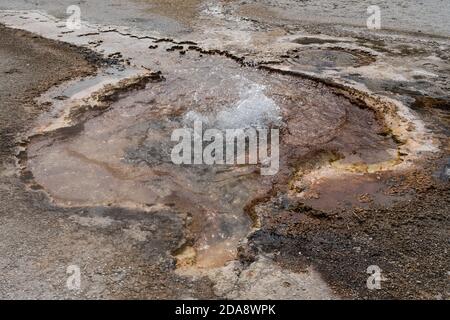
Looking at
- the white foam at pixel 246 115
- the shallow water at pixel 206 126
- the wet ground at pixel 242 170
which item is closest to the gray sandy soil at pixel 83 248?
the wet ground at pixel 242 170

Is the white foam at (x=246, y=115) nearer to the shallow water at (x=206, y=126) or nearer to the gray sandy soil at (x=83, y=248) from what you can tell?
the shallow water at (x=206, y=126)

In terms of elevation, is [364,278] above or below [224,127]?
below

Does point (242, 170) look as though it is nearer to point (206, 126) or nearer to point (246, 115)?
point (206, 126)

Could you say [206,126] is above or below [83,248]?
above

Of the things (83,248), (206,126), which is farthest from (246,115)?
(83,248)

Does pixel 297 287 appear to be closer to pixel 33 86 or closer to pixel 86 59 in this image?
pixel 33 86
